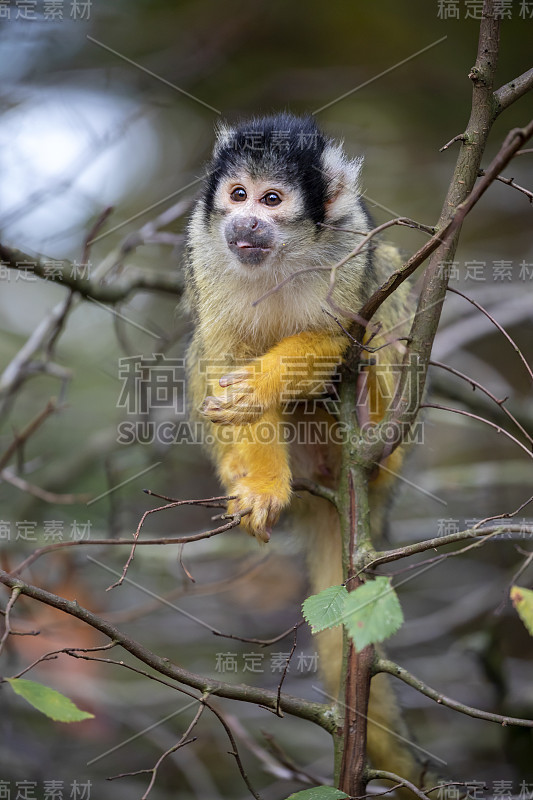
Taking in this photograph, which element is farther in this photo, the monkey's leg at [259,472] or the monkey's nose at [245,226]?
the monkey's nose at [245,226]

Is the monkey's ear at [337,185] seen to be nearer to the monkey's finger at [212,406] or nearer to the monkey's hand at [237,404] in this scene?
the monkey's hand at [237,404]

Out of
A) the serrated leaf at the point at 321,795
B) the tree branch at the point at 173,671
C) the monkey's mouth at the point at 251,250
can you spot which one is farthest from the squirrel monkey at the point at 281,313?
the serrated leaf at the point at 321,795

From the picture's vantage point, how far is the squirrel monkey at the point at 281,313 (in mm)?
2928

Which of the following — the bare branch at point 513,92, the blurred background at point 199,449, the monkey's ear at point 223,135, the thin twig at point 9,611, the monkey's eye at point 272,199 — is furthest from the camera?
the blurred background at point 199,449

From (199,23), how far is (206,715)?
5505 millimetres

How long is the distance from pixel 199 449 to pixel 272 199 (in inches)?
123

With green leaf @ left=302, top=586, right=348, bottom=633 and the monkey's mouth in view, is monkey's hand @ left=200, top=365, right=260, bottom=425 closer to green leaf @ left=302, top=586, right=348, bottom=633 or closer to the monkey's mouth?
the monkey's mouth

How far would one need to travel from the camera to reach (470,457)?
7297mm

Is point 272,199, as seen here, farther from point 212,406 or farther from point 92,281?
point 92,281

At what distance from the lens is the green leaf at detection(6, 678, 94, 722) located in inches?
73.0

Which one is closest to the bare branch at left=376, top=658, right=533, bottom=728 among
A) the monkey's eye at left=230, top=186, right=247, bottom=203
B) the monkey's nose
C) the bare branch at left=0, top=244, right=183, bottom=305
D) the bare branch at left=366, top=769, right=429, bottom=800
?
the bare branch at left=366, top=769, right=429, bottom=800

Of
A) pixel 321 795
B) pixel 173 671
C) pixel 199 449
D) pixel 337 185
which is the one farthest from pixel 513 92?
pixel 199 449

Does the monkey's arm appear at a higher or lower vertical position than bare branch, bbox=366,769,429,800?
higher

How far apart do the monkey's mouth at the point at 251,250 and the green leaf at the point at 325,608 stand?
1.63 m
